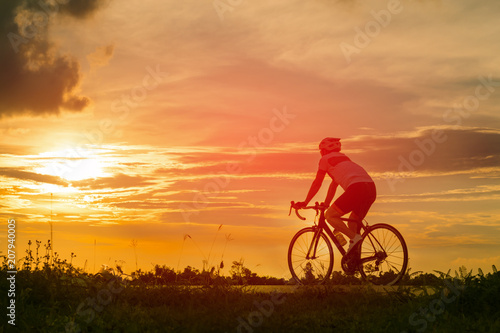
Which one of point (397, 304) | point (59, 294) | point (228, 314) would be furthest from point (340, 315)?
point (59, 294)

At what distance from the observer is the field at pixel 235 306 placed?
7.29 metres

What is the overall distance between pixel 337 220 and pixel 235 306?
3.57 m

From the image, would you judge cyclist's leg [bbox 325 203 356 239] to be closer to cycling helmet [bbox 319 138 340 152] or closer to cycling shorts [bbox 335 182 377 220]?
cycling shorts [bbox 335 182 377 220]

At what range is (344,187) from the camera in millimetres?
10891

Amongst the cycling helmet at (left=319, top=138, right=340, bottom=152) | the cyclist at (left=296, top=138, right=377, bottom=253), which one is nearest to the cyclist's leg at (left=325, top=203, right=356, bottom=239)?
the cyclist at (left=296, top=138, right=377, bottom=253)

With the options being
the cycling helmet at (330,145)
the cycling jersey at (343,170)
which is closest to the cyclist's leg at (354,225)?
the cycling jersey at (343,170)

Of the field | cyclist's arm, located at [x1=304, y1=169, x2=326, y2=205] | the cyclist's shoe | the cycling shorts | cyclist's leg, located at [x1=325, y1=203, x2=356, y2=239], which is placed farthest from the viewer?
cyclist's arm, located at [x1=304, y1=169, x2=326, y2=205]

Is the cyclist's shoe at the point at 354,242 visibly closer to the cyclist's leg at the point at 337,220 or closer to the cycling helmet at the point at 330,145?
the cyclist's leg at the point at 337,220

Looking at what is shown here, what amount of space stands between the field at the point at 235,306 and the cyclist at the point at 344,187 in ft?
5.29

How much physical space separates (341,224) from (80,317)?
551 cm

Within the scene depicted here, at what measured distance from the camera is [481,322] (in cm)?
727

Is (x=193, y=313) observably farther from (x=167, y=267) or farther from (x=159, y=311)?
(x=167, y=267)

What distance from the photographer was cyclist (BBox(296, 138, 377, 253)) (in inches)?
423

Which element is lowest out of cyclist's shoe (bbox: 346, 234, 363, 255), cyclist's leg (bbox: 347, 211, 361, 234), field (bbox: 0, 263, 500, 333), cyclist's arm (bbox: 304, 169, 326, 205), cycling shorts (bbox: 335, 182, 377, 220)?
field (bbox: 0, 263, 500, 333)
